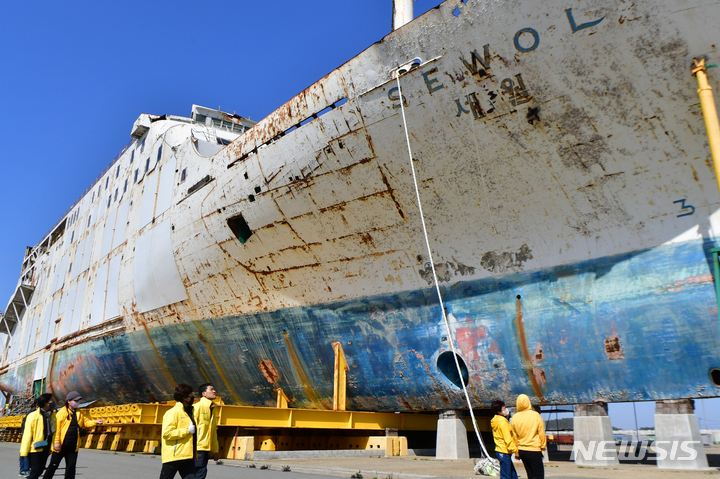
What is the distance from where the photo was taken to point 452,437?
28.1ft

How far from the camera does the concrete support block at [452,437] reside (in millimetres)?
8523

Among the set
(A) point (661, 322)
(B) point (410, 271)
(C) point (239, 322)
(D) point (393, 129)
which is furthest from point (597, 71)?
(C) point (239, 322)

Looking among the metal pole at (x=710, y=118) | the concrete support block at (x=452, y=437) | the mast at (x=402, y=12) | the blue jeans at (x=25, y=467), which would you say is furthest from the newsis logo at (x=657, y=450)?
the mast at (x=402, y=12)

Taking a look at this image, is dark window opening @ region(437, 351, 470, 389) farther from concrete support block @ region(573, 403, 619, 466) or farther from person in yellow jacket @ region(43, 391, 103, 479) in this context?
person in yellow jacket @ region(43, 391, 103, 479)

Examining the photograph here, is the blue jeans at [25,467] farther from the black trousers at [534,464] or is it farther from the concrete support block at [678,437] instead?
the concrete support block at [678,437]

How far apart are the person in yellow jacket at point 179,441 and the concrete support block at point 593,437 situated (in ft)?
19.0

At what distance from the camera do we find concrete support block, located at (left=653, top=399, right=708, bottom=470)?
6.28 metres

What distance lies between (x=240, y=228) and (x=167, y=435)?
728 cm

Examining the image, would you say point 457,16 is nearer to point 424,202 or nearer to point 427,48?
point 427,48

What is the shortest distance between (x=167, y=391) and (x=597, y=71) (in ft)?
47.4

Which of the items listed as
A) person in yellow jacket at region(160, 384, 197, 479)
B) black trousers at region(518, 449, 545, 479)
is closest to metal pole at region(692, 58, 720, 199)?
black trousers at region(518, 449, 545, 479)

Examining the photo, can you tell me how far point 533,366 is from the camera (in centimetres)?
783

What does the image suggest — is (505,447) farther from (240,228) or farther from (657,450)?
(240,228)

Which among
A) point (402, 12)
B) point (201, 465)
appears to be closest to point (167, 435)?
point (201, 465)
